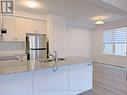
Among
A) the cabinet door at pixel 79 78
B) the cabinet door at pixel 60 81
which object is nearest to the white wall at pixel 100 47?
the cabinet door at pixel 79 78

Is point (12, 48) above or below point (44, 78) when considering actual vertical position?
above

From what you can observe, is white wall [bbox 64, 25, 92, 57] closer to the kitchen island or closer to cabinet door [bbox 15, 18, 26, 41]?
cabinet door [bbox 15, 18, 26, 41]

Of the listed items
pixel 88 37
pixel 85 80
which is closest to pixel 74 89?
pixel 85 80

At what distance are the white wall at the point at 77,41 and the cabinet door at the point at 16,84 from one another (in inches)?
206

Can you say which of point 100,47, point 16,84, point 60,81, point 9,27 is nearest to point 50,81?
point 60,81

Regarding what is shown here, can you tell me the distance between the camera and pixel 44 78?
2.56 metres

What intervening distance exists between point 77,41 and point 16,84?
20.6ft

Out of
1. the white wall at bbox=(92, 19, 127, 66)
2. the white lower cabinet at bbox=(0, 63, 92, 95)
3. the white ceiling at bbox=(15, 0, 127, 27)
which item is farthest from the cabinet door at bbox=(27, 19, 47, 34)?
the white wall at bbox=(92, 19, 127, 66)

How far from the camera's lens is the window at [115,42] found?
22.5ft

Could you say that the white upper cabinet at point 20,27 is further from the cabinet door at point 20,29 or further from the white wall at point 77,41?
the white wall at point 77,41

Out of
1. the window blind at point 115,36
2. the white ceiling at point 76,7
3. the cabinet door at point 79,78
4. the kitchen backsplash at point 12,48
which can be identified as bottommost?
the cabinet door at point 79,78

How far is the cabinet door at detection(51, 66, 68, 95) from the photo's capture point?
2.73 m

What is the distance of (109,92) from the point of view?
3420mm

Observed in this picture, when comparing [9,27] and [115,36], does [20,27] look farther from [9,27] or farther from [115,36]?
[115,36]
